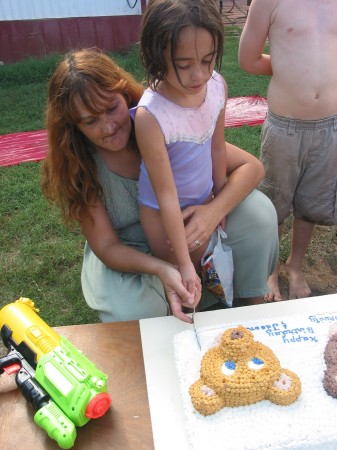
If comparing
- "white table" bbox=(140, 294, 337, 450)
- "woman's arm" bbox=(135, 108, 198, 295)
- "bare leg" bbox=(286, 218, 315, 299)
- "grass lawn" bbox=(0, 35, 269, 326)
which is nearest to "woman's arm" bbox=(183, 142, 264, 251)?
"woman's arm" bbox=(135, 108, 198, 295)

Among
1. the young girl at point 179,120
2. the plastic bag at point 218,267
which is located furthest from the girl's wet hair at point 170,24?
the plastic bag at point 218,267

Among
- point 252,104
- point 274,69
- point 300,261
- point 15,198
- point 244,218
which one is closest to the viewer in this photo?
point 244,218

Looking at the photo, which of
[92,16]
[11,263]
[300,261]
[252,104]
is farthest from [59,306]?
[92,16]

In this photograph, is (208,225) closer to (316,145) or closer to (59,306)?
(316,145)

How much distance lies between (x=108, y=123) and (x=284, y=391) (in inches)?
28.9

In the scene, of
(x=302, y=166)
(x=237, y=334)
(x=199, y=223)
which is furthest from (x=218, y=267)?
(x=302, y=166)

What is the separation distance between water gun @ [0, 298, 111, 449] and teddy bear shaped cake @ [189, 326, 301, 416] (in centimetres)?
19

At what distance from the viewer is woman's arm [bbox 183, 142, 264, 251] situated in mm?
1313

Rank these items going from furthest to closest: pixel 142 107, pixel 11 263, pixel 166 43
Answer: pixel 11 263 < pixel 142 107 < pixel 166 43

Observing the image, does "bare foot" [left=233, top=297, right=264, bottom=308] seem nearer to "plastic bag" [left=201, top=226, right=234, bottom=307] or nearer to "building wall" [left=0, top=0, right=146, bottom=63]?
"plastic bag" [left=201, top=226, right=234, bottom=307]

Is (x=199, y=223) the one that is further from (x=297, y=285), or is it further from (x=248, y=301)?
(x=297, y=285)

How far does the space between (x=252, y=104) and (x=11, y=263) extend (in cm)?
251

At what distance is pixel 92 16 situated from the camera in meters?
5.45

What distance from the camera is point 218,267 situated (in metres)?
1.35
